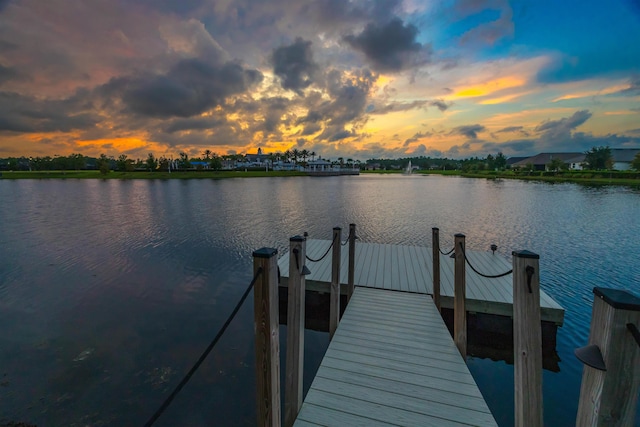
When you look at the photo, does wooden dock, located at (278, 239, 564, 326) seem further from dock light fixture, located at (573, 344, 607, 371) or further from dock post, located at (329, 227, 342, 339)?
dock light fixture, located at (573, 344, 607, 371)

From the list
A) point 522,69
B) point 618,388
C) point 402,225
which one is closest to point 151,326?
point 618,388

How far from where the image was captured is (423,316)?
5320mm

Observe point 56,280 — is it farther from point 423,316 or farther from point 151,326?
point 423,316

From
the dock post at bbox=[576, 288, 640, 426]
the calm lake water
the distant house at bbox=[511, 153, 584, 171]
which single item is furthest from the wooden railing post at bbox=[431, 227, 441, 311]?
the distant house at bbox=[511, 153, 584, 171]

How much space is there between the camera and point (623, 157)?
80.2 m

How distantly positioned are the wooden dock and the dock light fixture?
464 centimetres

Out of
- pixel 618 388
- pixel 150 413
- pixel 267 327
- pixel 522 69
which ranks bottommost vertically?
pixel 150 413

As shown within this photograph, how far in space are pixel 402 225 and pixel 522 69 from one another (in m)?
13.7

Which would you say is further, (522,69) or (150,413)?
(522,69)

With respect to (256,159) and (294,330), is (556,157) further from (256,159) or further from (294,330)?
(294,330)

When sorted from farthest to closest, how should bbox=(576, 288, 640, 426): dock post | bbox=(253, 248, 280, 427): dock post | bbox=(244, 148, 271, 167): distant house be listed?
bbox=(244, 148, 271, 167): distant house < bbox=(253, 248, 280, 427): dock post < bbox=(576, 288, 640, 426): dock post

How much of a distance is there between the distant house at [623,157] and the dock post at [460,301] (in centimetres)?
10433

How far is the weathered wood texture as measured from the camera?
3137 millimetres

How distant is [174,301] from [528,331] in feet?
28.6
